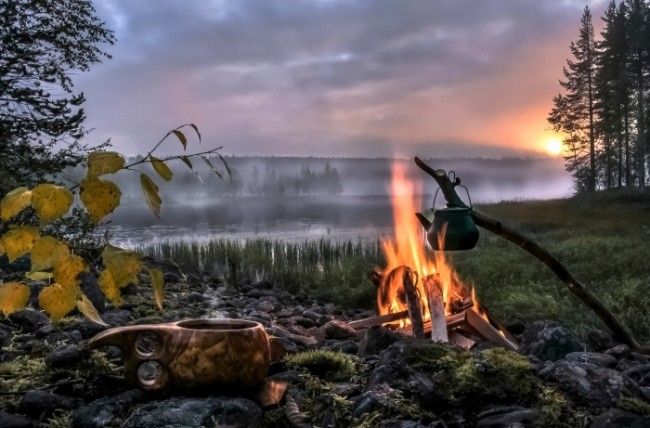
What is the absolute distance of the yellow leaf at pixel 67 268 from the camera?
5.21ft

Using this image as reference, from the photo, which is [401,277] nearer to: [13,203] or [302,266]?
[13,203]

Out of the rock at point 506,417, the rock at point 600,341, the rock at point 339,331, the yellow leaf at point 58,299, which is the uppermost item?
the yellow leaf at point 58,299

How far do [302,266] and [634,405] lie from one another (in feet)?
43.3

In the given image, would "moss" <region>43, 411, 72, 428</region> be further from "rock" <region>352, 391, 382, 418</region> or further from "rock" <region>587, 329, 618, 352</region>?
"rock" <region>587, 329, 618, 352</region>

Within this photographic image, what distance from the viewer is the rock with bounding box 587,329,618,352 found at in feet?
20.5

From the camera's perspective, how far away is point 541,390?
3416 millimetres

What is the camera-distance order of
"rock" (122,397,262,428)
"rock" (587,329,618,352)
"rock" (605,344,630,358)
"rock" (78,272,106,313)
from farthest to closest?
"rock" (78,272,106,313) → "rock" (587,329,618,352) → "rock" (605,344,630,358) → "rock" (122,397,262,428)

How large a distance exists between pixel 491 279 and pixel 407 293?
7.43 meters

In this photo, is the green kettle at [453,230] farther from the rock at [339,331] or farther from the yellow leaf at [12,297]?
the yellow leaf at [12,297]

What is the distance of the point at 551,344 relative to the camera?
518 cm

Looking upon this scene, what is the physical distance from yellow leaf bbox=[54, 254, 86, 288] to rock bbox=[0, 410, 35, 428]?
1906mm

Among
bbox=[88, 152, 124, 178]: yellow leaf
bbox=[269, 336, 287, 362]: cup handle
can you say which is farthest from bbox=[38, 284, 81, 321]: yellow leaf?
bbox=[269, 336, 287, 362]: cup handle

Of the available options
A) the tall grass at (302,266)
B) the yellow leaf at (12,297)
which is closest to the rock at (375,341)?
the yellow leaf at (12,297)

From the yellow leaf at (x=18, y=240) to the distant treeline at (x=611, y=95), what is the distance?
5006 centimetres
